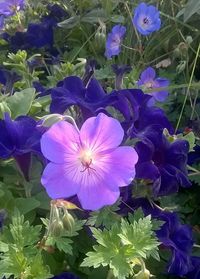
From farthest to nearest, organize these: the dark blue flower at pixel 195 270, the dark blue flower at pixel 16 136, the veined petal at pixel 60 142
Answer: the dark blue flower at pixel 195 270, the dark blue flower at pixel 16 136, the veined petal at pixel 60 142

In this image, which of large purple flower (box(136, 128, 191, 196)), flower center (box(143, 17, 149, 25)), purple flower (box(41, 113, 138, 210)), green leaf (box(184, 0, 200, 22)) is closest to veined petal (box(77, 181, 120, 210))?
purple flower (box(41, 113, 138, 210))

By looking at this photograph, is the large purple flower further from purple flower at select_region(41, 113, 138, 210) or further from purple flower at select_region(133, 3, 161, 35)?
purple flower at select_region(133, 3, 161, 35)

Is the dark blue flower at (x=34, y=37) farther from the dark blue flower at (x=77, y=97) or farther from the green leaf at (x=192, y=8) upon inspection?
the dark blue flower at (x=77, y=97)

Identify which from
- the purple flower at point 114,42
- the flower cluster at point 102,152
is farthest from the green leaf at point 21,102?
the purple flower at point 114,42

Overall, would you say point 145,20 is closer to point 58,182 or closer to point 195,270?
point 195,270

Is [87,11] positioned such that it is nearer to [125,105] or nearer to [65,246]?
[125,105]

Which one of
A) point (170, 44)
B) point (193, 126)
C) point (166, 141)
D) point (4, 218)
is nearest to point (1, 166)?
point (4, 218)
